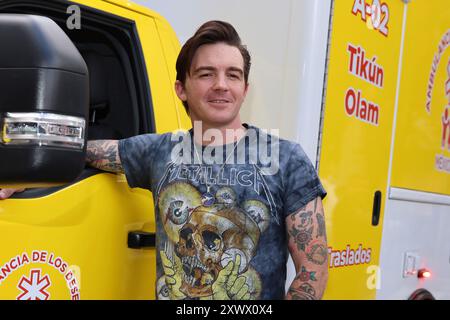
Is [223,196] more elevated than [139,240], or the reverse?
[223,196]

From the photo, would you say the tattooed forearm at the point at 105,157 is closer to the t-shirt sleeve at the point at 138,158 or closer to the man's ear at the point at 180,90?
the t-shirt sleeve at the point at 138,158

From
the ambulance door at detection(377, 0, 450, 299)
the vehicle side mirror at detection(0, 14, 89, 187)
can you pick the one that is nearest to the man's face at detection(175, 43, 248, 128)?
the vehicle side mirror at detection(0, 14, 89, 187)

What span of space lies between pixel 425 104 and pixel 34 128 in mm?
2750

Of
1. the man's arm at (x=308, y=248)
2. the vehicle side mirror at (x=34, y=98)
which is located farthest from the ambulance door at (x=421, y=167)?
the vehicle side mirror at (x=34, y=98)

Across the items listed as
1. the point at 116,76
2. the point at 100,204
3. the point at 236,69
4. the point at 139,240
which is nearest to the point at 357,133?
the point at 236,69

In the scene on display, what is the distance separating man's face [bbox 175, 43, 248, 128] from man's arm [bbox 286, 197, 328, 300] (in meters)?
0.36

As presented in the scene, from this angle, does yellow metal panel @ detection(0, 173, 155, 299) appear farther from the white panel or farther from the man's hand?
the white panel

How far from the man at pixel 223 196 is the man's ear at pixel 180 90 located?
0.05m

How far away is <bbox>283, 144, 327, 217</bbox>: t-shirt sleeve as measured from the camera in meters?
1.99

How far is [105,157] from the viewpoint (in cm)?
207

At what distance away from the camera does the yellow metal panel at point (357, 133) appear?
9.34 ft

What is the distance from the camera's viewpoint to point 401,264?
3.44 meters

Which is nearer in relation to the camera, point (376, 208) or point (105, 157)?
point (105, 157)

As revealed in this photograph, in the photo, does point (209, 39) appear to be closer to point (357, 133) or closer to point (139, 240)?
point (139, 240)
